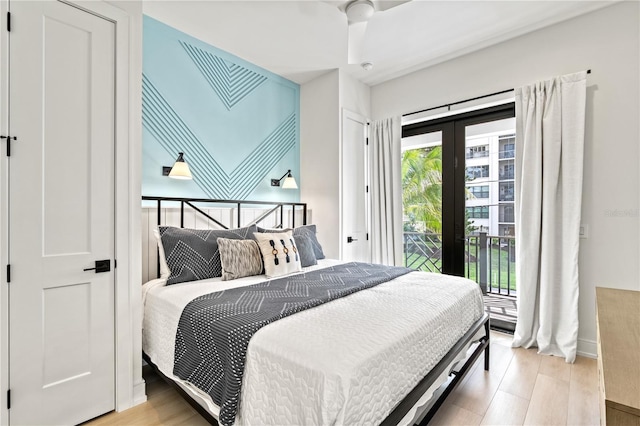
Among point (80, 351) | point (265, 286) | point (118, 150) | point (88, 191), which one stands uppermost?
point (118, 150)

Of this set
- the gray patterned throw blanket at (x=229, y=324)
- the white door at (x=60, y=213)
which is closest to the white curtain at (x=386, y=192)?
the gray patterned throw blanket at (x=229, y=324)

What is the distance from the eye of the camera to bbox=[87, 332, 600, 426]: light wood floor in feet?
5.98

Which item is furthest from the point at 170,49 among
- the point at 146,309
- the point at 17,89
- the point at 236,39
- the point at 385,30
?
the point at 146,309

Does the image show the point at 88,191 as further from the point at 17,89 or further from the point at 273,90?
the point at 273,90

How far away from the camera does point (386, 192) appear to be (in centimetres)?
383

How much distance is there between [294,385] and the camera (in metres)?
1.14

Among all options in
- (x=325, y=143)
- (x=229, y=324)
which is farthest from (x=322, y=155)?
(x=229, y=324)

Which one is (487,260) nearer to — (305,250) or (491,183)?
(491,183)

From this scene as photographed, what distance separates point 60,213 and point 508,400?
9.53 feet

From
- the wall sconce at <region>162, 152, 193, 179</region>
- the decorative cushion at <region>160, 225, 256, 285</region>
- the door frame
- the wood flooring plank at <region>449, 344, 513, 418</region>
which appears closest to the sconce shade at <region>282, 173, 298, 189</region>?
the wall sconce at <region>162, 152, 193, 179</region>

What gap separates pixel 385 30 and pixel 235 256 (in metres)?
2.40

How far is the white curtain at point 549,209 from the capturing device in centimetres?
257

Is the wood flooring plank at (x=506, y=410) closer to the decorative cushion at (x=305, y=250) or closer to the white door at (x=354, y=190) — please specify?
the decorative cushion at (x=305, y=250)

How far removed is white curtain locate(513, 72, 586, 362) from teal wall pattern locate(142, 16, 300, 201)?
2451 mm
